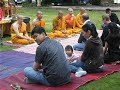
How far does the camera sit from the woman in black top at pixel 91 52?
7.07m

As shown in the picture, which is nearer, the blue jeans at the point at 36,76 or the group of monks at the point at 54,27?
the blue jeans at the point at 36,76

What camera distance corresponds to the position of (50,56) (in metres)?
6.24

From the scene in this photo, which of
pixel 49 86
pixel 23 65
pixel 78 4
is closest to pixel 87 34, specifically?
pixel 49 86

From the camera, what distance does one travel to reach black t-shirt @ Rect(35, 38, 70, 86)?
6207mm

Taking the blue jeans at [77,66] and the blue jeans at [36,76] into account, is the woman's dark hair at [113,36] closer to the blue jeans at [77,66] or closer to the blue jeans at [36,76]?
the blue jeans at [77,66]

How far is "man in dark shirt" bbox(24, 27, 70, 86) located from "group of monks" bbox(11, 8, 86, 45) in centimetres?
480

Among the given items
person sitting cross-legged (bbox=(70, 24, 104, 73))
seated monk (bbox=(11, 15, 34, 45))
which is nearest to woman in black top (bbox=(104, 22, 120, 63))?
person sitting cross-legged (bbox=(70, 24, 104, 73))

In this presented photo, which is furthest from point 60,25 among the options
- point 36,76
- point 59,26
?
point 36,76

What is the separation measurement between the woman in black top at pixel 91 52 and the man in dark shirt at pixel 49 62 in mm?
871

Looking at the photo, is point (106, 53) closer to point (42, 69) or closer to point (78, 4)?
point (42, 69)

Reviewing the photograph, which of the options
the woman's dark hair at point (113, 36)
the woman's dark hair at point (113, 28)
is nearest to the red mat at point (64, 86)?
the woman's dark hair at point (113, 36)

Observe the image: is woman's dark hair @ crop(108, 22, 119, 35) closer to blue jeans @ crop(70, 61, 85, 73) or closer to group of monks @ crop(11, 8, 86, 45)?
blue jeans @ crop(70, 61, 85, 73)

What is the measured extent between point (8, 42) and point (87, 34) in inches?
191

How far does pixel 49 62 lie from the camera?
6.27m
